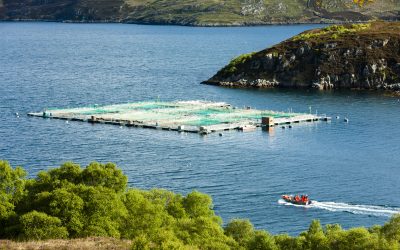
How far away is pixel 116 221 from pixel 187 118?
106m

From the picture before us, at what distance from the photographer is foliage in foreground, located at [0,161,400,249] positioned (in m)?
77.8

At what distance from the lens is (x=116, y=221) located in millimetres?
81500

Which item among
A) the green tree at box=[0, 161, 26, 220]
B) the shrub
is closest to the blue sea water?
the green tree at box=[0, 161, 26, 220]

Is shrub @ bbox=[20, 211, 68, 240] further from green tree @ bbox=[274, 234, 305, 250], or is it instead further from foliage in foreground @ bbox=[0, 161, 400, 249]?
green tree @ bbox=[274, 234, 305, 250]

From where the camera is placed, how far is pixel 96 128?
177 m

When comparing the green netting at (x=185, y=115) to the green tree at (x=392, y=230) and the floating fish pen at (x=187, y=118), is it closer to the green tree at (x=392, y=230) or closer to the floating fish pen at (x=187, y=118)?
the floating fish pen at (x=187, y=118)

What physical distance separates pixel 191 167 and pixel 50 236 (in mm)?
61814

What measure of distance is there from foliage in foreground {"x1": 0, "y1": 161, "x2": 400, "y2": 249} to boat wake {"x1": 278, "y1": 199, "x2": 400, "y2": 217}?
2245cm

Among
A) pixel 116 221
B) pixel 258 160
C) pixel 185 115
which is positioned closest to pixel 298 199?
pixel 258 160

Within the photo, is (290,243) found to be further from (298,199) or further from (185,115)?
(185,115)

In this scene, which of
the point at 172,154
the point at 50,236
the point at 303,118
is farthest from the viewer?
the point at 303,118

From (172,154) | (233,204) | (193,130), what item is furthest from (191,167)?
(193,130)

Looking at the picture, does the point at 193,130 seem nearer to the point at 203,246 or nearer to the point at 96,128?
the point at 96,128

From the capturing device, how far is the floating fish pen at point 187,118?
17588 centimetres
